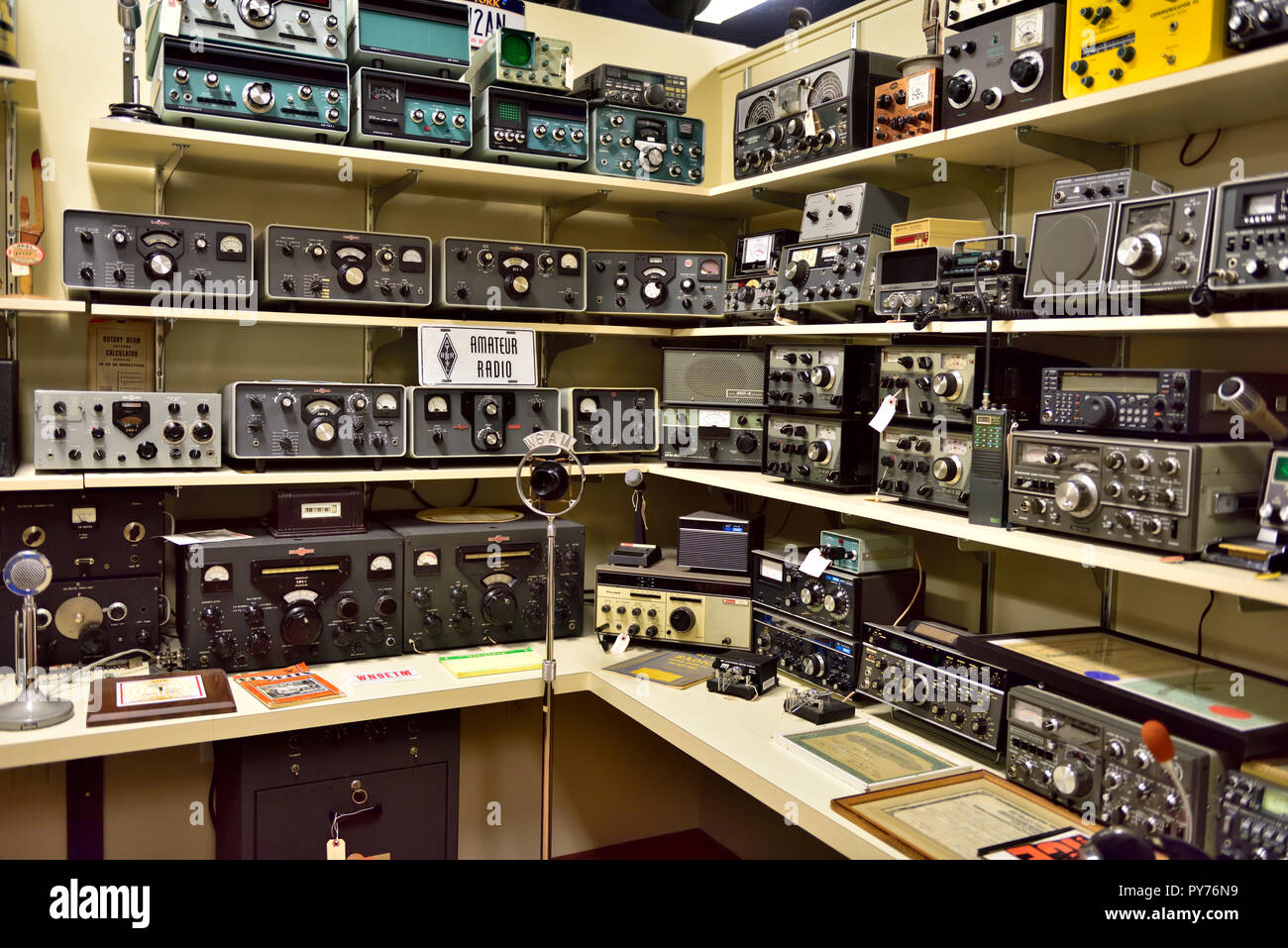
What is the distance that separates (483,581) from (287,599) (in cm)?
61

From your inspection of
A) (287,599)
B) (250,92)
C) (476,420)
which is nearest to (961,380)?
(476,420)

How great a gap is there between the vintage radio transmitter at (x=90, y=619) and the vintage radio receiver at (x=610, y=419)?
1426mm

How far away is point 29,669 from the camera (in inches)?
98.8

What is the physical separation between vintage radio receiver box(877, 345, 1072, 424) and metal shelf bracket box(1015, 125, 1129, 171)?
49 cm

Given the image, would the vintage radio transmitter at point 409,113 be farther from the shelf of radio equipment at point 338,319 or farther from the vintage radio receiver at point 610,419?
the vintage radio receiver at point 610,419

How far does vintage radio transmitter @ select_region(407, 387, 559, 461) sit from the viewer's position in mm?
3240

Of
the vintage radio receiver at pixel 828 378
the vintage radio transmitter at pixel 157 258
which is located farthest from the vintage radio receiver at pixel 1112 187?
the vintage radio transmitter at pixel 157 258

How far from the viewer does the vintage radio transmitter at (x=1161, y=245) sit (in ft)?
6.25

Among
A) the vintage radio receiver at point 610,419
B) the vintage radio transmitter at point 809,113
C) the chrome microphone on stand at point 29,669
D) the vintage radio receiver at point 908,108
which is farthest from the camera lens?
the vintage radio receiver at point 610,419

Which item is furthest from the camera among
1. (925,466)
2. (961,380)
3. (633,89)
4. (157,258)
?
(633,89)

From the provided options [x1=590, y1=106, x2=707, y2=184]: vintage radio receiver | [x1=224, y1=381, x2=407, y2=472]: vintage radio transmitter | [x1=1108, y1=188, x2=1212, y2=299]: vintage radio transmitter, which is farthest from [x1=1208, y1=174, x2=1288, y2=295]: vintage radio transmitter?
[x1=224, y1=381, x2=407, y2=472]: vintage radio transmitter

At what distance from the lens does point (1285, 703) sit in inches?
77.3

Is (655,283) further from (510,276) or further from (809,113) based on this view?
(809,113)
